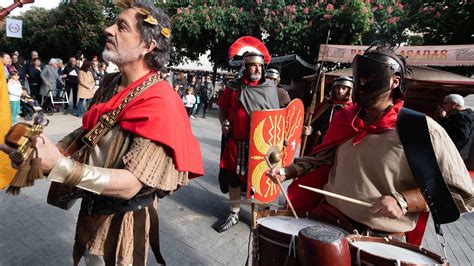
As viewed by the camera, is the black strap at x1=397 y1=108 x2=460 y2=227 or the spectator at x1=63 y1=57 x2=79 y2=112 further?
the spectator at x1=63 y1=57 x2=79 y2=112

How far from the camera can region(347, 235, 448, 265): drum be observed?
4.66 ft

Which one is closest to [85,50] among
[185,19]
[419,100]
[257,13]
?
[185,19]

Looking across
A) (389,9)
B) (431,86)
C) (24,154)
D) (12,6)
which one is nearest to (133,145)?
(24,154)

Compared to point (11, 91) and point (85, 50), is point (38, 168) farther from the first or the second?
point (85, 50)

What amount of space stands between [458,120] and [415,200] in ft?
15.3

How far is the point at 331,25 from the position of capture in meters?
12.7

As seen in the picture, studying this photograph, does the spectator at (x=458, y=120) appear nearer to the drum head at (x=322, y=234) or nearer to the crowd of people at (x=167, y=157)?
the crowd of people at (x=167, y=157)

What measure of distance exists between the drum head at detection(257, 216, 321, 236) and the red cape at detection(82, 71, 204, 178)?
49 cm

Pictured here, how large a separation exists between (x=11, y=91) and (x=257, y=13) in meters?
9.10

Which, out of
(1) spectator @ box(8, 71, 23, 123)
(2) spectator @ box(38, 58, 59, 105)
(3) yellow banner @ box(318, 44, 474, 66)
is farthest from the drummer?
(2) spectator @ box(38, 58, 59, 105)

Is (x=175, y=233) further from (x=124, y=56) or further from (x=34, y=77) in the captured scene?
(x=34, y=77)

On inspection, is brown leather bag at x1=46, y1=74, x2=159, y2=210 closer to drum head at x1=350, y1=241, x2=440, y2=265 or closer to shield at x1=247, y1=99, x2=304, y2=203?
drum head at x1=350, y1=241, x2=440, y2=265

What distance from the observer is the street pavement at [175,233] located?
3197mm

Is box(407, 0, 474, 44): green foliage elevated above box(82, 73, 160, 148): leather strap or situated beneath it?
elevated above
